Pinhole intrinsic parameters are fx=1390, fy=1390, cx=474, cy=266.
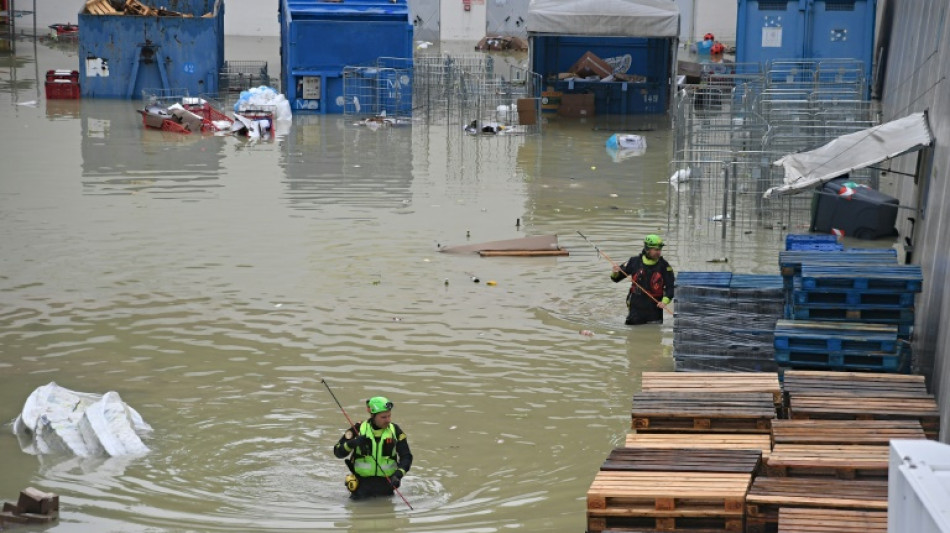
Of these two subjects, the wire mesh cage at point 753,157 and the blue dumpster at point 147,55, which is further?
the blue dumpster at point 147,55

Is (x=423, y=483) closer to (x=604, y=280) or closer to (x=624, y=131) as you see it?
(x=604, y=280)

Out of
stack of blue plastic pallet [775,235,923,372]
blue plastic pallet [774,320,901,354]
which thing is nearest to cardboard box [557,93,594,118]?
stack of blue plastic pallet [775,235,923,372]

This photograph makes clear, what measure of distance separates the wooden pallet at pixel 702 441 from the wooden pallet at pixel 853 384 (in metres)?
0.95

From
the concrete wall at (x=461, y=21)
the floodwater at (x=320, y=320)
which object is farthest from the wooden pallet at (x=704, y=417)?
the concrete wall at (x=461, y=21)

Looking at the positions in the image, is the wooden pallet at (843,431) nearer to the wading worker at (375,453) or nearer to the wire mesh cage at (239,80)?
the wading worker at (375,453)

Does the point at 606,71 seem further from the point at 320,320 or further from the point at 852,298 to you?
the point at 852,298

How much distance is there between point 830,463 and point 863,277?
3.53 metres

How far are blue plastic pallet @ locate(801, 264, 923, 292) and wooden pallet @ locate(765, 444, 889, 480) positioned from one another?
3.11m

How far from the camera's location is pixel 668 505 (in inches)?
344

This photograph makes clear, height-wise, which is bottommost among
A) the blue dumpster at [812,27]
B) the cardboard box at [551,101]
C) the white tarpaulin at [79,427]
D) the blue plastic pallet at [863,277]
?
the white tarpaulin at [79,427]

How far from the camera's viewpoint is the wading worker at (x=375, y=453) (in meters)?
10.2

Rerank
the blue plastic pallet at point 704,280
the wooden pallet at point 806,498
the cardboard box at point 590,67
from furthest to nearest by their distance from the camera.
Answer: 1. the cardboard box at point 590,67
2. the blue plastic pallet at point 704,280
3. the wooden pallet at point 806,498

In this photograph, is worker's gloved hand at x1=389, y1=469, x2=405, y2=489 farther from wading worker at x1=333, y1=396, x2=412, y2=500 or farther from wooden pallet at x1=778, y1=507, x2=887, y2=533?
wooden pallet at x1=778, y1=507, x2=887, y2=533

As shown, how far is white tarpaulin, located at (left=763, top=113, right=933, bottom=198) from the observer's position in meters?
15.0
